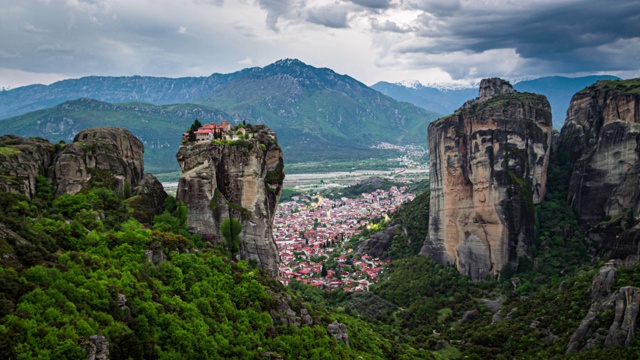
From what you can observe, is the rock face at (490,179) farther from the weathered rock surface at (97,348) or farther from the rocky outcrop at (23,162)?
the weathered rock surface at (97,348)

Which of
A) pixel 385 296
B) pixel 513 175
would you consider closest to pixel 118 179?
pixel 385 296

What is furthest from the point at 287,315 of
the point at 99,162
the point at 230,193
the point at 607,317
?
the point at 607,317

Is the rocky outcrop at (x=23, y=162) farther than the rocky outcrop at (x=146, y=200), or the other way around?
the rocky outcrop at (x=146, y=200)

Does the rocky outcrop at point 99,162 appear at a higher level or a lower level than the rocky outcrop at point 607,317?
higher

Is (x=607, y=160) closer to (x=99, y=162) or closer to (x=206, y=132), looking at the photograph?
(x=206, y=132)

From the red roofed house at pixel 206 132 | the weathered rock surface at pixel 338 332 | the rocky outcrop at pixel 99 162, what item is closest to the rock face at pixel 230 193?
the rocky outcrop at pixel 99 162

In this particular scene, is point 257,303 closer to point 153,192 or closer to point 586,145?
point 153,192

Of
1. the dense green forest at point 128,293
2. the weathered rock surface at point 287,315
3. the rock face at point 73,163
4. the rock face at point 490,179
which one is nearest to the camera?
the dense green forest at point 128,293
